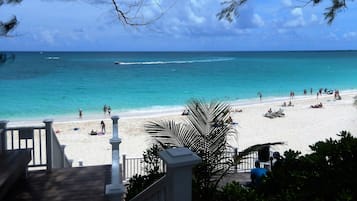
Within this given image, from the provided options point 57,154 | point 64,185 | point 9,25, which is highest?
point 9,25

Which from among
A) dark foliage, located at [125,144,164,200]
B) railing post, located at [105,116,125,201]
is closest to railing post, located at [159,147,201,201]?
railing post, located at [105,116,125,201]

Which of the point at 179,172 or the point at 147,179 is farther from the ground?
the point at 179,172

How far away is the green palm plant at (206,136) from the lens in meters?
4.01

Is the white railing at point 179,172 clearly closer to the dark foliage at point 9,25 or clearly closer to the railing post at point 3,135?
the dark foliage at point 9,25

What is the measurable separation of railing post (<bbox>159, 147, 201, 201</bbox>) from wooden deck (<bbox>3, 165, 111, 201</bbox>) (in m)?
2.77

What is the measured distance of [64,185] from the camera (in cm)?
530

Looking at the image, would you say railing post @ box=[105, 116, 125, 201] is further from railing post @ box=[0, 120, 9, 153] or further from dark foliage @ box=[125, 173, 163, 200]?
railing post @ box=[0, 120, 9, 153]

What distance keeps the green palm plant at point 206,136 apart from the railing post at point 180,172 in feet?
5.70

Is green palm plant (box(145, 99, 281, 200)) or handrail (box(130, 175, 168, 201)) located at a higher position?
green palm plant (box(145, 99, 281, 200))

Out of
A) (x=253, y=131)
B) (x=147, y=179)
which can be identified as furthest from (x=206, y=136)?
(x=253, y=131)

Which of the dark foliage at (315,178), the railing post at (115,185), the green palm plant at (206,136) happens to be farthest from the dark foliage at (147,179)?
the dark foliage at (315,178)

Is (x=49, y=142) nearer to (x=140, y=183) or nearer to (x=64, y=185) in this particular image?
(x=64, y=185)

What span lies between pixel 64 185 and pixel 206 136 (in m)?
2.32

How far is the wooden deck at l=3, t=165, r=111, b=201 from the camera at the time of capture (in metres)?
4.82
